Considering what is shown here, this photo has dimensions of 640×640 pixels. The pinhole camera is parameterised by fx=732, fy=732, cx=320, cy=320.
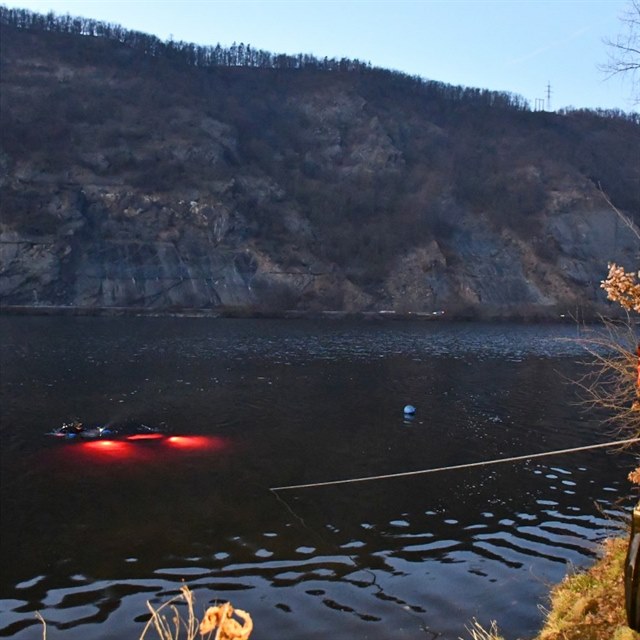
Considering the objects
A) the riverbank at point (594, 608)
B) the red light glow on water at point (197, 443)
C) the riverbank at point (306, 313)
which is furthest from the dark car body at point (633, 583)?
the riverbank at point (306, 313)

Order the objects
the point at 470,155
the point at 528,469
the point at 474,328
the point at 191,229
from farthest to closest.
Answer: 1. the point at 470,155
2. the point at 191,229
3. the point at 474,328
4. the point at 528,469

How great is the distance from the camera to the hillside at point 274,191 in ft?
270

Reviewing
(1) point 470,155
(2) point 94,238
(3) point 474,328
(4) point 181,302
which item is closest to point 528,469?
(3) point 474,328

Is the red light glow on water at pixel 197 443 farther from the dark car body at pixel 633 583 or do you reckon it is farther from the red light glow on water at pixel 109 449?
the dark car body at pixel 633 583

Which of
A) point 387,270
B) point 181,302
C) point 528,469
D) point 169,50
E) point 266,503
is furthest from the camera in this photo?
point 169,50

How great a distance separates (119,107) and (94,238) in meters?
27.8

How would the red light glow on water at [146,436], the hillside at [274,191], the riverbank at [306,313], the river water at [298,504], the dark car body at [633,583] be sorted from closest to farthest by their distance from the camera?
1. the dark car body at [633,583]
2. the river water at [298,504]
3. the red light glow on water at [146,436]
4. the riverbank at [306,313]
5. the hillside at [274,191]

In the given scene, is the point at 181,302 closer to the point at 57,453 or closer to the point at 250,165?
the point at 250,165

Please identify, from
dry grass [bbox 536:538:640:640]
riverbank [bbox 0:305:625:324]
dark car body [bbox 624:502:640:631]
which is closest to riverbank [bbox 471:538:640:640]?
dry grass [bbox 536:538:640:640]

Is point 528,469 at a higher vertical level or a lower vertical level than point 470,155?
lower

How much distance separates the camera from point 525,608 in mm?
10242

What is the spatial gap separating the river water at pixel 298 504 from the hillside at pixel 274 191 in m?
49.1

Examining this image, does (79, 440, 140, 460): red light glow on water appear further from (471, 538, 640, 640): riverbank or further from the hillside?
the hillside

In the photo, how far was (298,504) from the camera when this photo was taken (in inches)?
599
